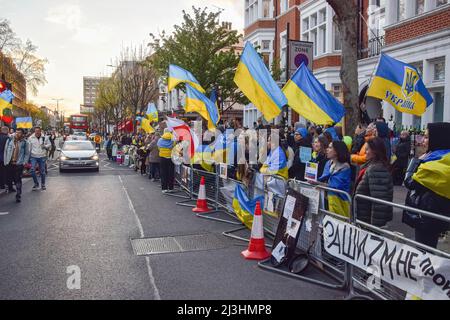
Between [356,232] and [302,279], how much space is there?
1.16 meters

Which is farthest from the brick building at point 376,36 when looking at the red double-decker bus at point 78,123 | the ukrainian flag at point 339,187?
the red double-decker bus at point 78,123

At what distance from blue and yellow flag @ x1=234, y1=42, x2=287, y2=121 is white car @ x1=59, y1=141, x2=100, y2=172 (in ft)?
47.5

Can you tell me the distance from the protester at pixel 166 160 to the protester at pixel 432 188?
29.5 ft

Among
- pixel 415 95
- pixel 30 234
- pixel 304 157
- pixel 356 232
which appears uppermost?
pixel 415 95

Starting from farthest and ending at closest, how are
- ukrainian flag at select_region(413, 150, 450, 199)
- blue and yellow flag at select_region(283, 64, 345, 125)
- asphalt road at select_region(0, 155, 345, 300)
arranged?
blue and yellow flag at select_region(283, 64, 345, 125) → asphalt road at select_region(0, 155, 345, 300) → ukrainian flag at select_region(413, 150, 450, 199)

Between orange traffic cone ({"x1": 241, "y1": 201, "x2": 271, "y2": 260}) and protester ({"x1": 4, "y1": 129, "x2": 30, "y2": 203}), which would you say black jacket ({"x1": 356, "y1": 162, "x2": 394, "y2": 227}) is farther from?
protester ({"x1": 4, "y1": 129, "x2": 30, "y2": 203})

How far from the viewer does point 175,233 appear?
26.9ft

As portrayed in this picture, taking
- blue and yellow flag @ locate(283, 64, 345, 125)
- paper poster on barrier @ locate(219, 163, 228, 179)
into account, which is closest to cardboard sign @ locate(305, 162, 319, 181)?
blue and yellow flag @ locate(283, 64, 345, 125)

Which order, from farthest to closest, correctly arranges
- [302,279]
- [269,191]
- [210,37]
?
1. [210,37]
2. [269,191]
3. [302,279]

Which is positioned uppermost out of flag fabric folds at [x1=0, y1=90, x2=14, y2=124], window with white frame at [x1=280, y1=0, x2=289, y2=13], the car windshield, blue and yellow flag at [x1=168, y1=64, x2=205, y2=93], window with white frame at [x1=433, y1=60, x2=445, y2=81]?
window with white frame at [x1=280, y1=0, x2=289, y2=13]

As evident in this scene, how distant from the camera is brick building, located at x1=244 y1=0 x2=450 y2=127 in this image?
44.0ft
